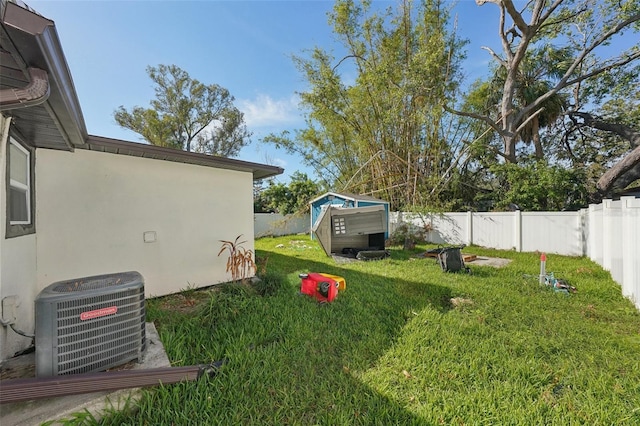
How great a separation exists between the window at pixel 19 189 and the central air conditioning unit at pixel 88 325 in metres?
1.10

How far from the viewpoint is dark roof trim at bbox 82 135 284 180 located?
3217 mm

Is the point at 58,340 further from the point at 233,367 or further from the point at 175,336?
the point at 233,367

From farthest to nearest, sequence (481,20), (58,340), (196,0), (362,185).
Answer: (362,185) → (481,20) → (196,0) → (58,340)

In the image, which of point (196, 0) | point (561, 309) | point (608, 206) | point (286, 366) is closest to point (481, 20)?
point (608, 206)

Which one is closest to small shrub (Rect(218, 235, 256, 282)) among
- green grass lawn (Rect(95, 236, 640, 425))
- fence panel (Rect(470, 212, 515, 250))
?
green grass lawn (Rect(95, 236, 640, 425))

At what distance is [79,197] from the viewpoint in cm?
324

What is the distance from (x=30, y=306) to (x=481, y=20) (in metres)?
14.4

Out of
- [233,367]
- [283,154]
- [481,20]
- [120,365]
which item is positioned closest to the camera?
[120,365]

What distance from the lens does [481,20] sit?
9.64 m

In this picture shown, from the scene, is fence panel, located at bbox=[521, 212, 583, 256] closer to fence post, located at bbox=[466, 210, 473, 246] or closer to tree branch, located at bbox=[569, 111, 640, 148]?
fence post, located at bbox=[466, 210, 473, 246]

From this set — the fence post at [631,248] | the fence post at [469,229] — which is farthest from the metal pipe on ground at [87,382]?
the fence post at [469,229]

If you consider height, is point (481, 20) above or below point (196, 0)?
above

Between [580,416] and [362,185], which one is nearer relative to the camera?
[580,416]

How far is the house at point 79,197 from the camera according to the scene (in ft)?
5.05
